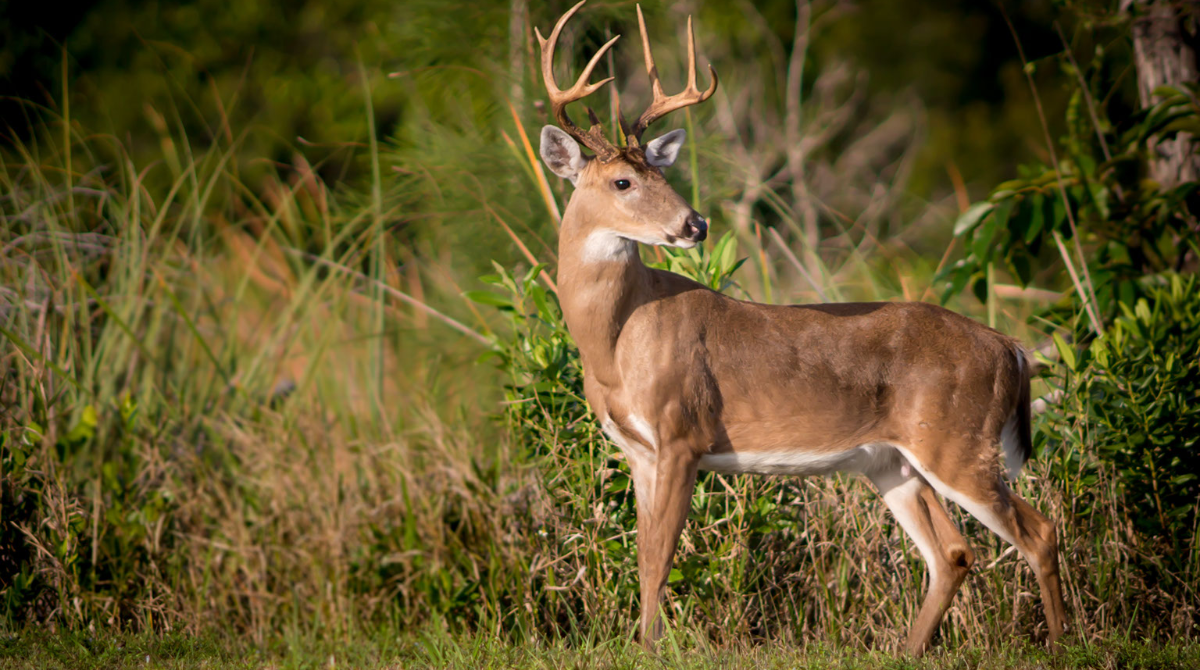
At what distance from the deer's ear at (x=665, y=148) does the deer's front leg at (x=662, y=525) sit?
117 cm

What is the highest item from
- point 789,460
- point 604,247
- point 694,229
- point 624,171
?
point 624,171

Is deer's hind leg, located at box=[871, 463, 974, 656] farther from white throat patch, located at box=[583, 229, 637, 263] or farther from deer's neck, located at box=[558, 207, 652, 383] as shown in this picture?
white throat patch, located at box=[583, 229, 637, 263]

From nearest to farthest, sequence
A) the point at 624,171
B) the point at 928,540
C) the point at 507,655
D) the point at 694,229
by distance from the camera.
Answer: the point at 694,229
the point at 624,171
the point at 507,655
the point at 928,540

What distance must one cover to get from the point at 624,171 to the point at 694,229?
0.41 m

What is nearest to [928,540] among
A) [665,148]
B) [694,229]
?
[694,229]

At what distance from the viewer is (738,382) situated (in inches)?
170

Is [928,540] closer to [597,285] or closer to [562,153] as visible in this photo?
[597,285]

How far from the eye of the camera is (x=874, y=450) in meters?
4.36

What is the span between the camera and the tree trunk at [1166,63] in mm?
6418

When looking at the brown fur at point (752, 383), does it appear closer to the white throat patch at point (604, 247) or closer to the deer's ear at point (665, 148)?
the white throat patch at point (604, 247)

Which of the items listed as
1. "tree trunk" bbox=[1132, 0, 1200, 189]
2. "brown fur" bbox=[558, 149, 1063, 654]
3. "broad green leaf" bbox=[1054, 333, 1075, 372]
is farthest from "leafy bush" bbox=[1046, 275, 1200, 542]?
"tree trunk" bbox=[1132, 0, 1200, 189]

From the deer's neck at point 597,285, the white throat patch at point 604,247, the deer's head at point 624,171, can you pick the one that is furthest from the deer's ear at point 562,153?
the white throat patch at point 604,247

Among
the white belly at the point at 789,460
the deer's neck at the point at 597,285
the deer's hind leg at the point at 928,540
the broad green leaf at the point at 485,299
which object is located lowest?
the deer's hind leg at the point at 928,540

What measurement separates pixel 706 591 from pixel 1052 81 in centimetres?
1465
